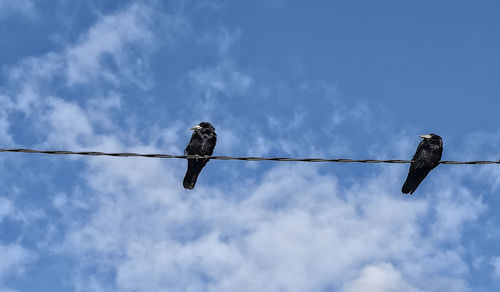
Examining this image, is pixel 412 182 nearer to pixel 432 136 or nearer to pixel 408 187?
pixel 408 187

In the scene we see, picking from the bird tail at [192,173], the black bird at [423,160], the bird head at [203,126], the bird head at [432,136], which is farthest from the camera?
the bird tail at [192,173]

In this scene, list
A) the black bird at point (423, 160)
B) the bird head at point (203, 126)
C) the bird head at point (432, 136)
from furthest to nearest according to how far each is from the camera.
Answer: the bird head at point (203, 126) < the bird head at point (432, 136) < the black bird at point (423, 160)

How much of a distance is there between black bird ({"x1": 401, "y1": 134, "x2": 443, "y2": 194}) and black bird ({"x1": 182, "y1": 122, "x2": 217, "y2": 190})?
4142 millimetres

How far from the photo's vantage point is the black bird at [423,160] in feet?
46.1

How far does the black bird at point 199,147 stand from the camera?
14289 mm

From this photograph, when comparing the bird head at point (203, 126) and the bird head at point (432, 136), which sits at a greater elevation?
the bird head at point (203, 126)

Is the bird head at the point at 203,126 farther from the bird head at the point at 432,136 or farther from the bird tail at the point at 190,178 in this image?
the bird head at the point at 432,136

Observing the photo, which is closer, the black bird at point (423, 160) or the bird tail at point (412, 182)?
the black bird at point (423, 160)

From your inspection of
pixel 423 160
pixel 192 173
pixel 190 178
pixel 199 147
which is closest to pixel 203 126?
pixel 199 147

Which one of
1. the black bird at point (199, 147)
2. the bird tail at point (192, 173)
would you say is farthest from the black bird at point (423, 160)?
the bird tail at point (192, 173)

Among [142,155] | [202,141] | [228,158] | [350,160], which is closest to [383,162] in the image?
[350,160]

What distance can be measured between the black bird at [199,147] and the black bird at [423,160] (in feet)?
13.6

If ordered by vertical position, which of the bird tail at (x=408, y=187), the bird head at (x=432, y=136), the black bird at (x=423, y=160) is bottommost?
the bird tail at (x=408, y=187)

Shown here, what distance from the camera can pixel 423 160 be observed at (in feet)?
46.1
